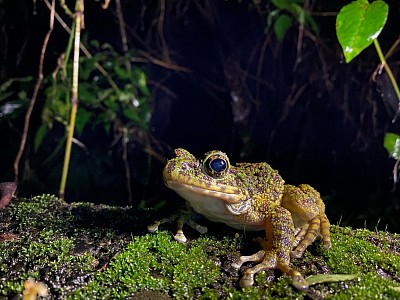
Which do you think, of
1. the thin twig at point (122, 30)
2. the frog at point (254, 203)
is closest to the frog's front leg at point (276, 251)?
the frog at point (254, 203)

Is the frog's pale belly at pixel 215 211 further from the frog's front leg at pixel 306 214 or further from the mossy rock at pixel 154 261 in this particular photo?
the frog's front leg at pixel 306 214

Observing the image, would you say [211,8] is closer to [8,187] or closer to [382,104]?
[382,104]

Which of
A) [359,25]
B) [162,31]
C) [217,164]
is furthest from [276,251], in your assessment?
[162,31]

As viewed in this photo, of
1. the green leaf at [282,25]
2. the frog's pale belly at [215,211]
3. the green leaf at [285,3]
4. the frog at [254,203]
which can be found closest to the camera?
the frog at [254,203]

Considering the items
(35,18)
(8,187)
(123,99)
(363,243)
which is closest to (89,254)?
(8,187)

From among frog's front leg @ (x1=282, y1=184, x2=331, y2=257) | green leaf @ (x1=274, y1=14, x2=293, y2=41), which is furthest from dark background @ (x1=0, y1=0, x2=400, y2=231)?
frog's front leg @ (x1=282, y1=184, x2=331, y2=257)
